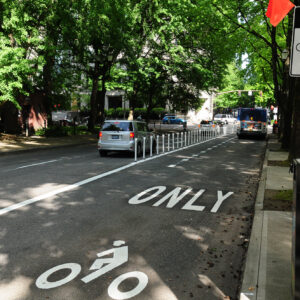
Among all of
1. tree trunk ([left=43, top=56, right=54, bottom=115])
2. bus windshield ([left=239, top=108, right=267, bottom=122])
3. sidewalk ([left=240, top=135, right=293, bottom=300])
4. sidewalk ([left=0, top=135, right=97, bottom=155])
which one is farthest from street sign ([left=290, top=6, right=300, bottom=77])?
bus windshield ([left=239, top=108, right=267, bottom=122])

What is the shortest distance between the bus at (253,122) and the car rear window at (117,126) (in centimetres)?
1988

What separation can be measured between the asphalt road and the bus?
24047mm

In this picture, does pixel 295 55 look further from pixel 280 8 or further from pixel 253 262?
pixel 253 262

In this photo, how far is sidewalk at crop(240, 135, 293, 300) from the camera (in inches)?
156

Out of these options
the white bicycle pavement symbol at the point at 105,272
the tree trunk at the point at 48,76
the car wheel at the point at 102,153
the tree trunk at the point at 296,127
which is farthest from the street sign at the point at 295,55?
the tree trunk at the point at 48,76

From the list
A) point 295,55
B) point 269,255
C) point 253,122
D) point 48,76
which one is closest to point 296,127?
point 269,255

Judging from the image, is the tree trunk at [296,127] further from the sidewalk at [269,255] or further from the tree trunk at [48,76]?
the tree trunk at [48,76]

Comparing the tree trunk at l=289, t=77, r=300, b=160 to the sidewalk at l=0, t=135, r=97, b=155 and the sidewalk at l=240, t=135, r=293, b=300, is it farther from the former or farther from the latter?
the sidewalk at l=0, t=135, r=97, b=155

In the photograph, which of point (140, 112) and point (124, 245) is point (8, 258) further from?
point (140, 112)

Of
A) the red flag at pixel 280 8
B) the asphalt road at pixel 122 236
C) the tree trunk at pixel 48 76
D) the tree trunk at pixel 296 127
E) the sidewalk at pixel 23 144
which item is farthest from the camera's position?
the tree trunk at pixel 48 76

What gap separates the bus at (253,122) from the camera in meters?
34.3

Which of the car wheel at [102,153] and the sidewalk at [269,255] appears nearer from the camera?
the sidewalk at [269,255]

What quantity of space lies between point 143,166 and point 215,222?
7.38 metres

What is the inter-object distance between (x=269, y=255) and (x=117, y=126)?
41.9 ft
